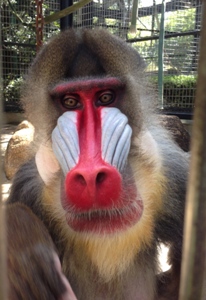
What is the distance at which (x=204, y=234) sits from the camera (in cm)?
63

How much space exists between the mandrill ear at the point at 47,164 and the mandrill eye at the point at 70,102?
0.19m

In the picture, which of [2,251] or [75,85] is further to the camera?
[75,85]

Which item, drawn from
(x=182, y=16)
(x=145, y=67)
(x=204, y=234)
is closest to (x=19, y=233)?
(x=204, y=234)

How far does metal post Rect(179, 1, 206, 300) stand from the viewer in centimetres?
58

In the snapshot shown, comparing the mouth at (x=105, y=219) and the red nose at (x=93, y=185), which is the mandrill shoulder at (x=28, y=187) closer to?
the mouth at (x=105, y=219)

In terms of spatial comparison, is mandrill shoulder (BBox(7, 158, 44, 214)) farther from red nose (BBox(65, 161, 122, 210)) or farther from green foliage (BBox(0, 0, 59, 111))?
green foliage (BBox(0, 0, 59, 111))

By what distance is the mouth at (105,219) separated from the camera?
1586 millimetres

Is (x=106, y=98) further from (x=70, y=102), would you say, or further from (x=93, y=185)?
(x=93, y=185)

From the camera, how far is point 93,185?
4.64 ft

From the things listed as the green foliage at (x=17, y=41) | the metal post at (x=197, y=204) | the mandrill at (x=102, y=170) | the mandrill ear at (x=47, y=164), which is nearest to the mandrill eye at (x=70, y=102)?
the mandrill at (x=102, y=170)

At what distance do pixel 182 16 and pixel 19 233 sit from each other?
771cm

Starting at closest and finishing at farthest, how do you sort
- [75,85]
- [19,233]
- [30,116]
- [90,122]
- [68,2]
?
[19,233] < [90,122] < [75,85] < [30,116] < [68,2]

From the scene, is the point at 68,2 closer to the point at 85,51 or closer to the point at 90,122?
the point at 85,51

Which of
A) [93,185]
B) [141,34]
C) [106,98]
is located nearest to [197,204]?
[93,185]
